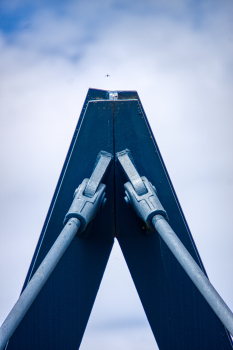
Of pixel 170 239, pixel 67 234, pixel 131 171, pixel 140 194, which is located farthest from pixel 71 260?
pixel 170 239

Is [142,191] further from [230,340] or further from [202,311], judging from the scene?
[230,340]

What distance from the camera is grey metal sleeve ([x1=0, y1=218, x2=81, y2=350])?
6.18 m

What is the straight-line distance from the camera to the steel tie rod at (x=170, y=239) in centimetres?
649

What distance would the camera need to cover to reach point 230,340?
9.38 metres

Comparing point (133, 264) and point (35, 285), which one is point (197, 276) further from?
point (133, 264)

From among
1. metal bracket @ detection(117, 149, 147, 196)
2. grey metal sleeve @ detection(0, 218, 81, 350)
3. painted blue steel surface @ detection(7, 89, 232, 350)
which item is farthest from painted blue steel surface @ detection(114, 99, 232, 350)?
grey metal sleeve @ detection(0, 218, 81, 350)

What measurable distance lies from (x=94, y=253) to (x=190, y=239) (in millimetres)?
2273

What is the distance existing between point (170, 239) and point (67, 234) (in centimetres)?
187

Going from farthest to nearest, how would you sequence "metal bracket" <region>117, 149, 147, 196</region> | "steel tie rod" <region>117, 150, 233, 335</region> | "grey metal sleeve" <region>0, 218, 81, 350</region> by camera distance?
"metal bracket" <region>117, 149, 147, 196</region>
"steel tie rod" <region>117, 150, 233, 335</region>
"grey metal sleeve" <region>0, 218, 81, 350</region>

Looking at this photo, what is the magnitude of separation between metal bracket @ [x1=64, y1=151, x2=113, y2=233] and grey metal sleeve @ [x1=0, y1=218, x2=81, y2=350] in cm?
16

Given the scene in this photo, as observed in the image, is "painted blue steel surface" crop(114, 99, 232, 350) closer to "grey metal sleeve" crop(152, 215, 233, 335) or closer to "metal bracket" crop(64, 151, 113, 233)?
"metal bracket" crop(64, 151, 113, 233)

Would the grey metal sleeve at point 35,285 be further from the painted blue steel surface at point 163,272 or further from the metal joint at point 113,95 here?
the metal joint at point 113,95

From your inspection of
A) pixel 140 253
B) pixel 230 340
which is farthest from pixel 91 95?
pixel 230 340

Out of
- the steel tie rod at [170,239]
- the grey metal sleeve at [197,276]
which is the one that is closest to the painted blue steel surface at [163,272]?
the steel tie rod at [170,239]
